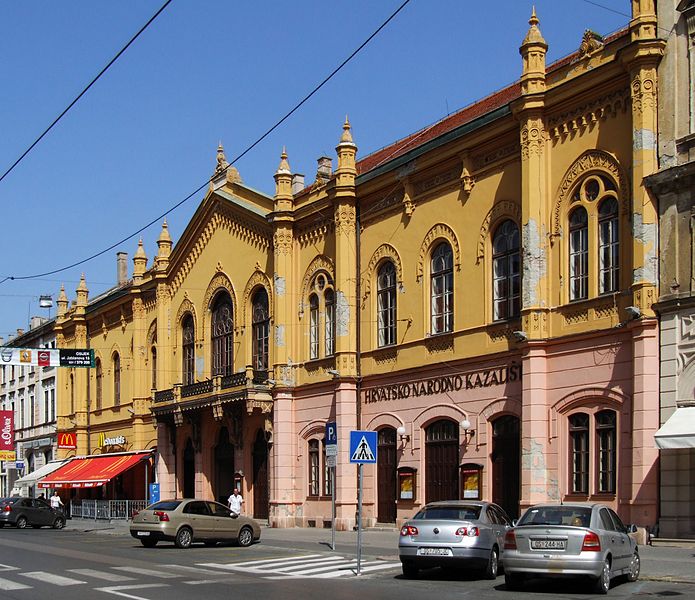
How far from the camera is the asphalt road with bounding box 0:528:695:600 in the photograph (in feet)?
58.0

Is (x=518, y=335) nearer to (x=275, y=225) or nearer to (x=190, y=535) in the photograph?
(x=190, y=535)

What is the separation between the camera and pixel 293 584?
1967 cm

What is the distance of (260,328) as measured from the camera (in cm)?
4294

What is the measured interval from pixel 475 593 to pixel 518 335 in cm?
1171

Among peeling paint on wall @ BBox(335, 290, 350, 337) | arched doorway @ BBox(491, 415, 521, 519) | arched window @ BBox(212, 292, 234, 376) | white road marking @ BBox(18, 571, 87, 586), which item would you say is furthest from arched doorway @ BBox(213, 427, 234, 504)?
white road marking @ BBox(18, 571, 87, 586)

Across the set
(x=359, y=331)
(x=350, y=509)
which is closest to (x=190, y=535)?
(x=350, y=509)

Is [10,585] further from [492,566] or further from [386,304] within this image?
[386,304]

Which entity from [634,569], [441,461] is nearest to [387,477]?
[441,461]

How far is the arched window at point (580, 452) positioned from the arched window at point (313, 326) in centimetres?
1345

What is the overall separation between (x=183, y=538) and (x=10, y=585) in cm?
1121

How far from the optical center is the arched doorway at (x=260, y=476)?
41719 mm

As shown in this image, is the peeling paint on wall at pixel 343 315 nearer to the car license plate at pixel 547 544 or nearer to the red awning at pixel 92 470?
the red awning at pixel 92 470

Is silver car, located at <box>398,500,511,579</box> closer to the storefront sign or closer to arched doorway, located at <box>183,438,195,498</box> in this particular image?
the storefront sign

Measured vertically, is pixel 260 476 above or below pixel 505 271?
below
